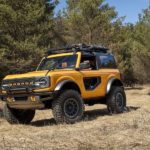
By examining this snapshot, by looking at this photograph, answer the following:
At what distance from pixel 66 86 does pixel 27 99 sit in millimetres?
1234

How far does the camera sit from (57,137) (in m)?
10.2

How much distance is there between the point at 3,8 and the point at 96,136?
22170 mm

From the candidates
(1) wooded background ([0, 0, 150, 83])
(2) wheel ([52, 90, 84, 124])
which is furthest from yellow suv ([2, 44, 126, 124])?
(1) wooded background ([0, 0, 150, 83])

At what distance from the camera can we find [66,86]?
13500 mm

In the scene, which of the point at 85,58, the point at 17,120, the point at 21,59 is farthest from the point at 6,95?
the point at 21,59

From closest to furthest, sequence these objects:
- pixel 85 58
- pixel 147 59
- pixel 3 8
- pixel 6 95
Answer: pixel 6 95
pixel 85 58
pixel 3 8
pixel 147 59

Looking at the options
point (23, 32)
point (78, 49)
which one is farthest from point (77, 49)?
point (23, 32)

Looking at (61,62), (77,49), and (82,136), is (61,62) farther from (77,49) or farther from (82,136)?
(82,136)

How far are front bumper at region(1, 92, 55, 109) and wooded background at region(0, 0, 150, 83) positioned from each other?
13.7 meters

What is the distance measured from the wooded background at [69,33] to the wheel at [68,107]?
14.1 m

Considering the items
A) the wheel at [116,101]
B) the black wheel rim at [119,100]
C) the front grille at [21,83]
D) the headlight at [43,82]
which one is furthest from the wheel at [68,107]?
the black wheel rim at [119,100]

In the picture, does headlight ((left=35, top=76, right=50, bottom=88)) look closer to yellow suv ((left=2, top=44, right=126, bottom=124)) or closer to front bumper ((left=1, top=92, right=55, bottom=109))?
yellow suv ((left=2, top=44, right=126, bottom=124))

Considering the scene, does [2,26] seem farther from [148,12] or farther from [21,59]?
[148,12]

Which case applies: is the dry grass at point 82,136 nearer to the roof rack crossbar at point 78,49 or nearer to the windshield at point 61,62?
the windshield at point 61,62
